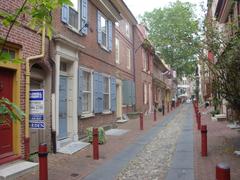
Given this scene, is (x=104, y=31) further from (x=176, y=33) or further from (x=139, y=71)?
(x=139, y=71)

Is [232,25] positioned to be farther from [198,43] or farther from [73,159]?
[73,159]

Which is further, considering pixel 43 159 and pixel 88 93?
pixel 88 93

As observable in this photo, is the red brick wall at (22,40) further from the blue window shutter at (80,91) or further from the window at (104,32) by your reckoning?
the window at (104,32)

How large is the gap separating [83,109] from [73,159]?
Answer: 12.8ft

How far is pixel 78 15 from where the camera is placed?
1212 cm

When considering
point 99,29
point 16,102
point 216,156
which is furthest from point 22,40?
point 99,29

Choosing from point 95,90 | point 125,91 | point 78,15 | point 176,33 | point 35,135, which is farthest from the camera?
point 125,91

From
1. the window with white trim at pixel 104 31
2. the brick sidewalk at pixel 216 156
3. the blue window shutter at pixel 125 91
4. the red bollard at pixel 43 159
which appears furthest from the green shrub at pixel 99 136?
the blue window shutter at pixel 125 91

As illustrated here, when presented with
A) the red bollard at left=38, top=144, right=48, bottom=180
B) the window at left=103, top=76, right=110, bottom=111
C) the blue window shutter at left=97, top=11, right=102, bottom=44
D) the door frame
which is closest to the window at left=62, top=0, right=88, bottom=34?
the blue window shutter at left=97, top=11, right=102, bottom=44

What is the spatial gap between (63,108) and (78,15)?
135 inches

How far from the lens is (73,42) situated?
35.7ft

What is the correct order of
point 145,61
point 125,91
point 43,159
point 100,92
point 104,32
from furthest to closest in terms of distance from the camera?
1. point 145,61
2. point 125,91
3. point 104,32
4. point 100,92
5. point 43,159

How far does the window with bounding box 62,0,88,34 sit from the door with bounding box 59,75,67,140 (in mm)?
1918

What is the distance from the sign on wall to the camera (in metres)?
7.74
